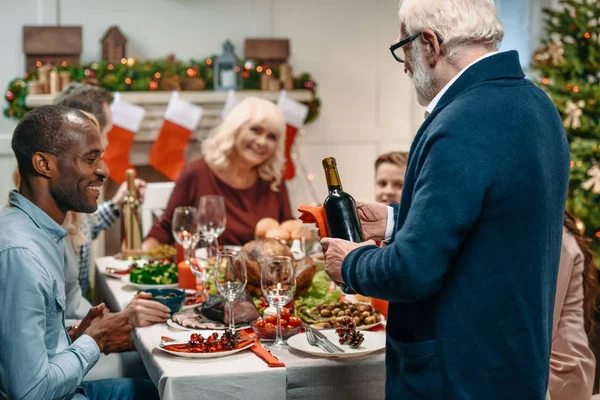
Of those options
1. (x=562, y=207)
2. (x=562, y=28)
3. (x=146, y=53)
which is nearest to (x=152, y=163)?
(x=146, y=53)

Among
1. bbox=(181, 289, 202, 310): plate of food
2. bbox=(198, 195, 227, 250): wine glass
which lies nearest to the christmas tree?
bbox=(198, 195, 227, 250): wine glass

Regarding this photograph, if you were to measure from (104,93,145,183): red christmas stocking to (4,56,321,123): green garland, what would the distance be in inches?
4.9

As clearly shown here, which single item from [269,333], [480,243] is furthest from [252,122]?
[480,243]

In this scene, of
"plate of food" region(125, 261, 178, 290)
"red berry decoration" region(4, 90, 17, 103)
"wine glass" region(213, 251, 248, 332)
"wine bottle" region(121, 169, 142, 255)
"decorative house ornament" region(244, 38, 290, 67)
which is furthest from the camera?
"decorative house ornament" region(244, 38, 290, 67)

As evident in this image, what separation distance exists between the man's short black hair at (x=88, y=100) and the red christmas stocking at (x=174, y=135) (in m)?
1.95

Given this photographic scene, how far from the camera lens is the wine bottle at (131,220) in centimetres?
298

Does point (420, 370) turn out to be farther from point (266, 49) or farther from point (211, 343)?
point (266, 49)

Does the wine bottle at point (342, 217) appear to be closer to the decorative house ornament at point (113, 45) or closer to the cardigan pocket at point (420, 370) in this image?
the cardigan pocket at point (420, 370)

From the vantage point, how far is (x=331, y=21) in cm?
571

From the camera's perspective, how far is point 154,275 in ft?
8.34

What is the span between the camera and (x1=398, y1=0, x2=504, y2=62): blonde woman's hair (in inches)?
56.7

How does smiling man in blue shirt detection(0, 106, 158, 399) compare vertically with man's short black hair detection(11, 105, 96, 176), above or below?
below

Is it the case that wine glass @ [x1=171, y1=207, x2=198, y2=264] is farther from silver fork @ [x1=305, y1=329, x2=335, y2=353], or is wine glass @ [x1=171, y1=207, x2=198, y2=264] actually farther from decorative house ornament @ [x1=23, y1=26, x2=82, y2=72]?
decorative house ornament @ [x1=23, y1=26, x2=82, y2=72]

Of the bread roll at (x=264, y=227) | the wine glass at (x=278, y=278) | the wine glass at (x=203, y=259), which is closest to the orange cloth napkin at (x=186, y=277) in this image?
the wine glass at (x=203, y=259)
